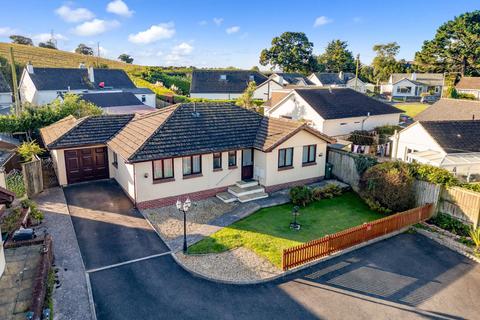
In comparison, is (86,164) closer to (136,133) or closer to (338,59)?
(136,133)

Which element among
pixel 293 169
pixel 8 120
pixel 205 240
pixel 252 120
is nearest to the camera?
pixel 205 240

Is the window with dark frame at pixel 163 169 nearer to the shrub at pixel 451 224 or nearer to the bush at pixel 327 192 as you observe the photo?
the bush at pixel 327 192

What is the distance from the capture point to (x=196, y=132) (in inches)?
827

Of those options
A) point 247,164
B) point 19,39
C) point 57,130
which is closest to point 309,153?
point 247,164

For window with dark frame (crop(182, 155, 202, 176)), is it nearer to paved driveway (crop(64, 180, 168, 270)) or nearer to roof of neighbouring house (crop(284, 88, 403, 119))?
paved driveway (crop(64, 180, 168, 270))

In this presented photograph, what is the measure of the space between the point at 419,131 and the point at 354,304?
17220 millimetres

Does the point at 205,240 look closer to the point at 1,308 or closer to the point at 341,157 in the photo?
the point at 1,308

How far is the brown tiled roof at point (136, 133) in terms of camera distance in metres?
19.1

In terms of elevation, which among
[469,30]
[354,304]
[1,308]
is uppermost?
[469,30]

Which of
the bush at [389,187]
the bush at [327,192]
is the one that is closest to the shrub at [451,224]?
the bush at [389,187]

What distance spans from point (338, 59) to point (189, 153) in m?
91.3

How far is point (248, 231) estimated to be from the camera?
16.6m

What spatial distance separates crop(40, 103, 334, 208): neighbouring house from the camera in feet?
62.4

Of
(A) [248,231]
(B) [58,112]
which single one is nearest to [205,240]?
(A) [248,231]
